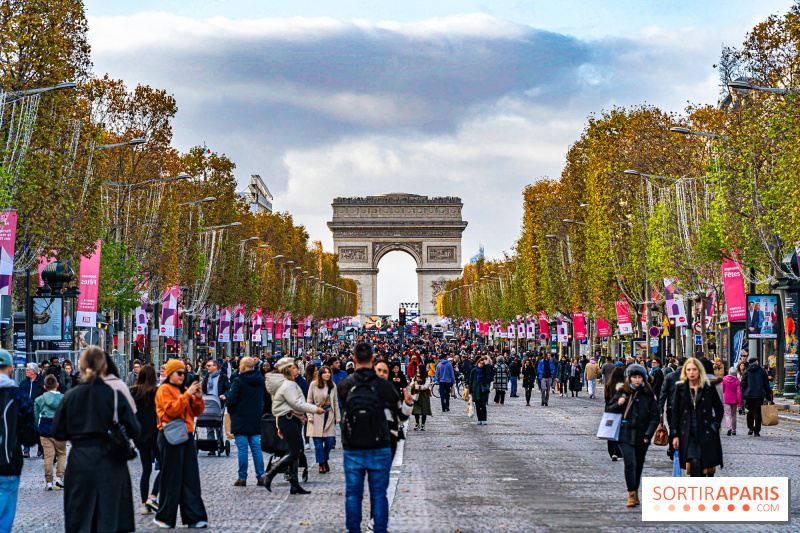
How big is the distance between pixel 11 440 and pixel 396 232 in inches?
5923

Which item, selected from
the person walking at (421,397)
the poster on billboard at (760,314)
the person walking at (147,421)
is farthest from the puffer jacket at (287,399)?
the poster on billboard at (760,314)

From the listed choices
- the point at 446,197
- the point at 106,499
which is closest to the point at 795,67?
the point at 106,499

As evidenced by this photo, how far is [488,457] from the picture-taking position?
2022 centimetres

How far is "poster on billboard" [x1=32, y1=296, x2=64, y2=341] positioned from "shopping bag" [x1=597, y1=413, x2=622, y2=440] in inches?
751

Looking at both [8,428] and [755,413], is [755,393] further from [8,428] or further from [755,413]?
[8,428]

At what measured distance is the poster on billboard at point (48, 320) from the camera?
3038 centimetres

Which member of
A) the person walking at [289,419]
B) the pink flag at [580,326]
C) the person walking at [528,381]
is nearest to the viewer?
the person walking at [289,419]

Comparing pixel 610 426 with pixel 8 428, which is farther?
pixel 610 426

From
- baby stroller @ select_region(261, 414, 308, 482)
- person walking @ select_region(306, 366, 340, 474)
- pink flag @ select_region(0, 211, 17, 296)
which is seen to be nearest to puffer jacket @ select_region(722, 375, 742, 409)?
person walking @ select_region(306, 366, 340, 474)

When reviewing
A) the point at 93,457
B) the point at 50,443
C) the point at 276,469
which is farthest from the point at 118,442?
the point at 50,443

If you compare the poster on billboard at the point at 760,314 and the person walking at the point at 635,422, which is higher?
the poster on billboard at the point at 760,314

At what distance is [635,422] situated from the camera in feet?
45.4

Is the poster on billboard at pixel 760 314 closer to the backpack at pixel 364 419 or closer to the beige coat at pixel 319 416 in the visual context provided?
the beige coat at pixel 319 416
